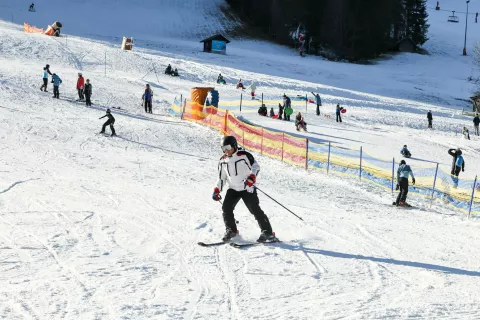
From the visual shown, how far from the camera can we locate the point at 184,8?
272 ft

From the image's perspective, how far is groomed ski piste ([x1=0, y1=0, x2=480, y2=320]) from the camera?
6.25 m

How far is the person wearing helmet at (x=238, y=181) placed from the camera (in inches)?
330

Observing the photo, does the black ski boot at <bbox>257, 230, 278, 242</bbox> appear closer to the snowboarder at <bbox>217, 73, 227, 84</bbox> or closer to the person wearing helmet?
the person wearing helmet

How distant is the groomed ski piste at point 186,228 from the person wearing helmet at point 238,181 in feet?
1.14

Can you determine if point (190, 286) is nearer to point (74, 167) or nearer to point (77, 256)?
point (77, 256)

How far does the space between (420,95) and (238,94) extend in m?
22.6

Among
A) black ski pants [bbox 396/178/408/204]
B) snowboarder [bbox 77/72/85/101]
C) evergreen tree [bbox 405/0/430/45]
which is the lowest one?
black ski pants [bbox 396/178/408/204]

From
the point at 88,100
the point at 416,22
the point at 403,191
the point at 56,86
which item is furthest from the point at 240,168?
the point at 416,22

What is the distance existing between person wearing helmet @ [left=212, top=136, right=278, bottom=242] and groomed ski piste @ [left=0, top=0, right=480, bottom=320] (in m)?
0.35

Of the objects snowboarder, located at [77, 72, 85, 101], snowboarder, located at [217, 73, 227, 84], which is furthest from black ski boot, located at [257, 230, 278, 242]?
snowboarder, located at [217, 73, 227, 84]

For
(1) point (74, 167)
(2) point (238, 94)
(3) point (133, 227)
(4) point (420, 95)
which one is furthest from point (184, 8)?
(3) point (133, 227)

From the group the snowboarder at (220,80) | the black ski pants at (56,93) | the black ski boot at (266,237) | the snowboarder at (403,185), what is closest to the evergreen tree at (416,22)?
the snowboarder at (220,80)

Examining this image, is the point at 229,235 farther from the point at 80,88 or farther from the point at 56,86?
the point at 56,86

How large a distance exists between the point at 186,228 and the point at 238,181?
4.77ft
